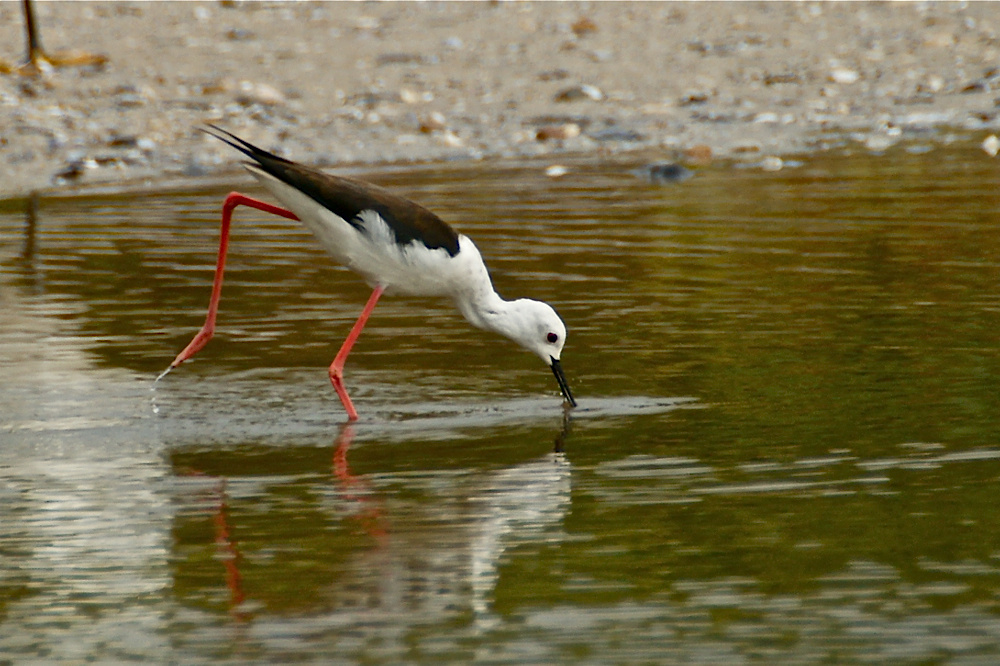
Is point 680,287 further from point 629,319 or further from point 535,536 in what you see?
point 535,536

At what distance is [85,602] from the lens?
4.11 meters

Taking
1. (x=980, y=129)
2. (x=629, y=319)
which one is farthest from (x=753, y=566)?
(x=980, y=129)

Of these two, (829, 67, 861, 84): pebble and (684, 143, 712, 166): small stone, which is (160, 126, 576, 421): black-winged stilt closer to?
(684, 143, 712, 166): small stone

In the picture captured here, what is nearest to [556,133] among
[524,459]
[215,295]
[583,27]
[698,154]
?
[698,154]

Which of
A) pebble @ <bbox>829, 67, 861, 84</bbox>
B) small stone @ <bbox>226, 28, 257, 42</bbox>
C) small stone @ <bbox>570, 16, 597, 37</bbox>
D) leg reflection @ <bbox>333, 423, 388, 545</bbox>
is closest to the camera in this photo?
leg reflection @ <bbox>333, 423, 388, 545</bbox>

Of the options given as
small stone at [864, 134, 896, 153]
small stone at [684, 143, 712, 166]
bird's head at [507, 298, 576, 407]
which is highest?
small stone at [864, 134, 896, 153]

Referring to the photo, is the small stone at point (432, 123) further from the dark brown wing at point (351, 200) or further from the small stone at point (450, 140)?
the dark brown wing at point (351, 200)

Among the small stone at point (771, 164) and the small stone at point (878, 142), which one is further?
the small stone at point (878, 142)

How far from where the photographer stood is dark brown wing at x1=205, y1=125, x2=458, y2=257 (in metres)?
6.44

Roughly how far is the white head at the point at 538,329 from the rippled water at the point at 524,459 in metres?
0.15

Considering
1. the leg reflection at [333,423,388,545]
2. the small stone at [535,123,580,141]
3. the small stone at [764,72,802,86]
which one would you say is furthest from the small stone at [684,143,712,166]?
the leg reflection at [333,423,388,545]

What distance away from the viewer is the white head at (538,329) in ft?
21.8

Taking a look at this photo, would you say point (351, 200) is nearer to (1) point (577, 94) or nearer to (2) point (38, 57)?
(1) point (577, 94)

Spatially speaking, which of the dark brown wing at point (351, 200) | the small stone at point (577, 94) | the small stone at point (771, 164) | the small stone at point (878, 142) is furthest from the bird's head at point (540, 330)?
the small stone at point (577, 94)
